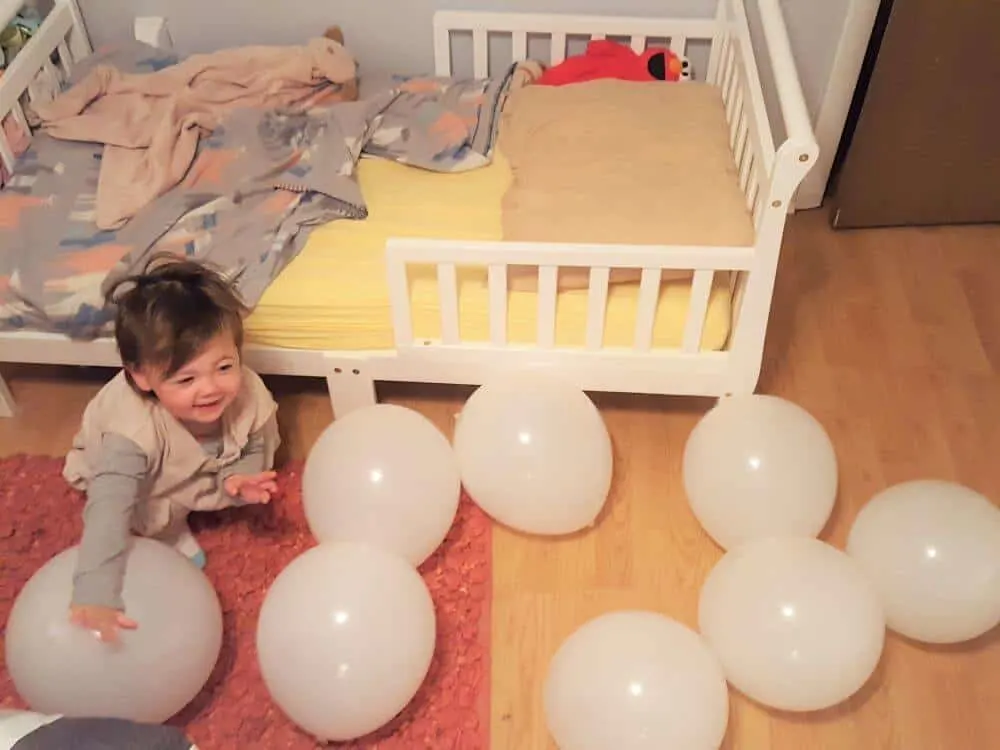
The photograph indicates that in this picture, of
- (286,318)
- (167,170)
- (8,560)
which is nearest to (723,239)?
(286,318)

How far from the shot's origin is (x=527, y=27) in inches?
86.9

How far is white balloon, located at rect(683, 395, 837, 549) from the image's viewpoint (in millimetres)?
1617

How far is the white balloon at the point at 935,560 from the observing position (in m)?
1.50

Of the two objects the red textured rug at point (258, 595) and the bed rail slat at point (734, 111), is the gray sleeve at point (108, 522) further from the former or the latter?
the bed rail slat at point (734, 111)

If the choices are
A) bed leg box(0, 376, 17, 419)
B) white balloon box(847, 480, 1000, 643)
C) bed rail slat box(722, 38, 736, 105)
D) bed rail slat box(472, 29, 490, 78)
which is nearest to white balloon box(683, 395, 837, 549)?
white balloon box(847, 480, 1000, 643)

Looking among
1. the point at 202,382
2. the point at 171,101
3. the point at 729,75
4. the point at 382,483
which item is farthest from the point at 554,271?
the point at 171,101

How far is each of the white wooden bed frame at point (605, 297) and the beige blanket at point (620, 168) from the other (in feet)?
0.20

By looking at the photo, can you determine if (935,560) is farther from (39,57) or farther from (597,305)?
(39,57)

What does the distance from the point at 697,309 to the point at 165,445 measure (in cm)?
93

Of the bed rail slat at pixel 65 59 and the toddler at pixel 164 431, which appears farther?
the bed rail slat at pixel 65 59

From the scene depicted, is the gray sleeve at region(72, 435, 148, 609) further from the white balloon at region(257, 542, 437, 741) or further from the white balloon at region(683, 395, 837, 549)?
the white balloon at region(683, 395, 837, 549)

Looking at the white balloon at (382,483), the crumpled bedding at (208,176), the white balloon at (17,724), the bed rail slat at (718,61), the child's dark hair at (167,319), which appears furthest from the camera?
the bed rail slat at (718,61)

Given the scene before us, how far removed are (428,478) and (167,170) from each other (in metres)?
0.87

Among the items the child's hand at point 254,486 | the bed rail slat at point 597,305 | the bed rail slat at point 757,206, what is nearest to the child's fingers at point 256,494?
the child's hand at point 254,486
